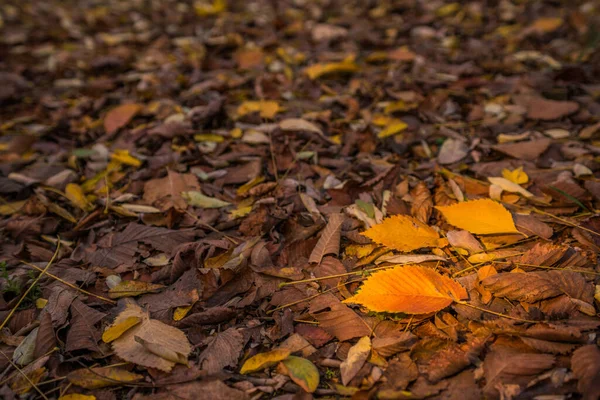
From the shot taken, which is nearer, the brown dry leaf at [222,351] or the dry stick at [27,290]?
the brown dry leaf at [222,351]

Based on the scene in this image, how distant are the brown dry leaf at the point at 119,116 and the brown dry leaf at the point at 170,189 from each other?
543 millimetres

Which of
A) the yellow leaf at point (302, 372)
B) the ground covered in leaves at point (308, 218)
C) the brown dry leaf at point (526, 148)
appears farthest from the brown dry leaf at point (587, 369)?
the brown dry leaf at point (526, 148)

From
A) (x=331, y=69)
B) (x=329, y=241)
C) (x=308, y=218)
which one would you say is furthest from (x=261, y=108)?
(x=329, y=241)

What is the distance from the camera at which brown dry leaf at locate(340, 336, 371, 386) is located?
118cm

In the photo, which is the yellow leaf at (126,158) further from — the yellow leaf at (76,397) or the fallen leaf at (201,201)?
the yellow leaf at (76,397)

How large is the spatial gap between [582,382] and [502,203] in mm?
705

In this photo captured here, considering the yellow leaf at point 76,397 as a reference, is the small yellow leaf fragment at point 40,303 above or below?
above

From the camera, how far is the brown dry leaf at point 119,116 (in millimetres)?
2299

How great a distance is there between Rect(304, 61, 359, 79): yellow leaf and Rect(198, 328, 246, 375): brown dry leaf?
1.71m

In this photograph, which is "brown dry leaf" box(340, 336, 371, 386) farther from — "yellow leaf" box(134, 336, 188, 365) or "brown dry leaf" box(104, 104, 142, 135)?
"brown dry leaf" box(104, 104, 142, 135)

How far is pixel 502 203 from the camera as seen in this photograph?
1.64 m

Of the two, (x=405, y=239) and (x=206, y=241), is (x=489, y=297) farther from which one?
(x=206, y=241)

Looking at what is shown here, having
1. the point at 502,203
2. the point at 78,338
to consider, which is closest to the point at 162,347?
the point at 78,338

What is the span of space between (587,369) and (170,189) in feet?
4.82
